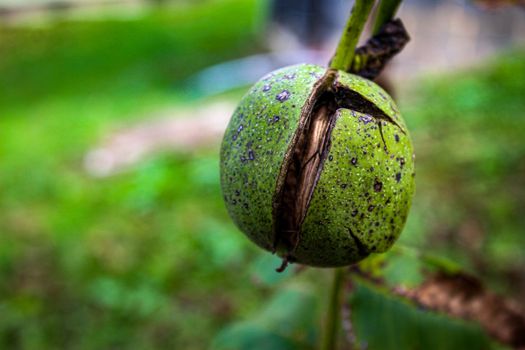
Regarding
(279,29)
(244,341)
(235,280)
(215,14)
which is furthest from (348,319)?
(215,14)

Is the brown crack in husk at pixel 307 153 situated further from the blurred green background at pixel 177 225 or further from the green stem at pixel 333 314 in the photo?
the blurred green background at pixel 177 225

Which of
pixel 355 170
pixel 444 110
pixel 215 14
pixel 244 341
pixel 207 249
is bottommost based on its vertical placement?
pixel 215 14

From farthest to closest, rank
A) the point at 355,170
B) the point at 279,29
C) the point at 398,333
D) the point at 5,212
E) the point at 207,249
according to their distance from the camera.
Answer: the point at 279,29, the point at 5,212, the point at 207,249, the point at 398,333, the point at 355,170

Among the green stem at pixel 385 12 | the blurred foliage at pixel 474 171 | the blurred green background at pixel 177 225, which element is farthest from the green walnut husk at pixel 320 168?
the blurred foliage at pixel 474 171

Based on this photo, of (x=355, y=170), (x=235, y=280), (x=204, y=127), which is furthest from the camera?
(x=204, y=127)

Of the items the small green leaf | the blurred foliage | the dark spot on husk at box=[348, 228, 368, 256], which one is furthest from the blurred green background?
the dark spot on husk at box=[348, 228, 368, 256]

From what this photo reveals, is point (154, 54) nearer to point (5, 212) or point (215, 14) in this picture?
point (215, 14)

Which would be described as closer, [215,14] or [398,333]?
[398,333]

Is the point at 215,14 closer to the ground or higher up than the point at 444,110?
closer to the ground
